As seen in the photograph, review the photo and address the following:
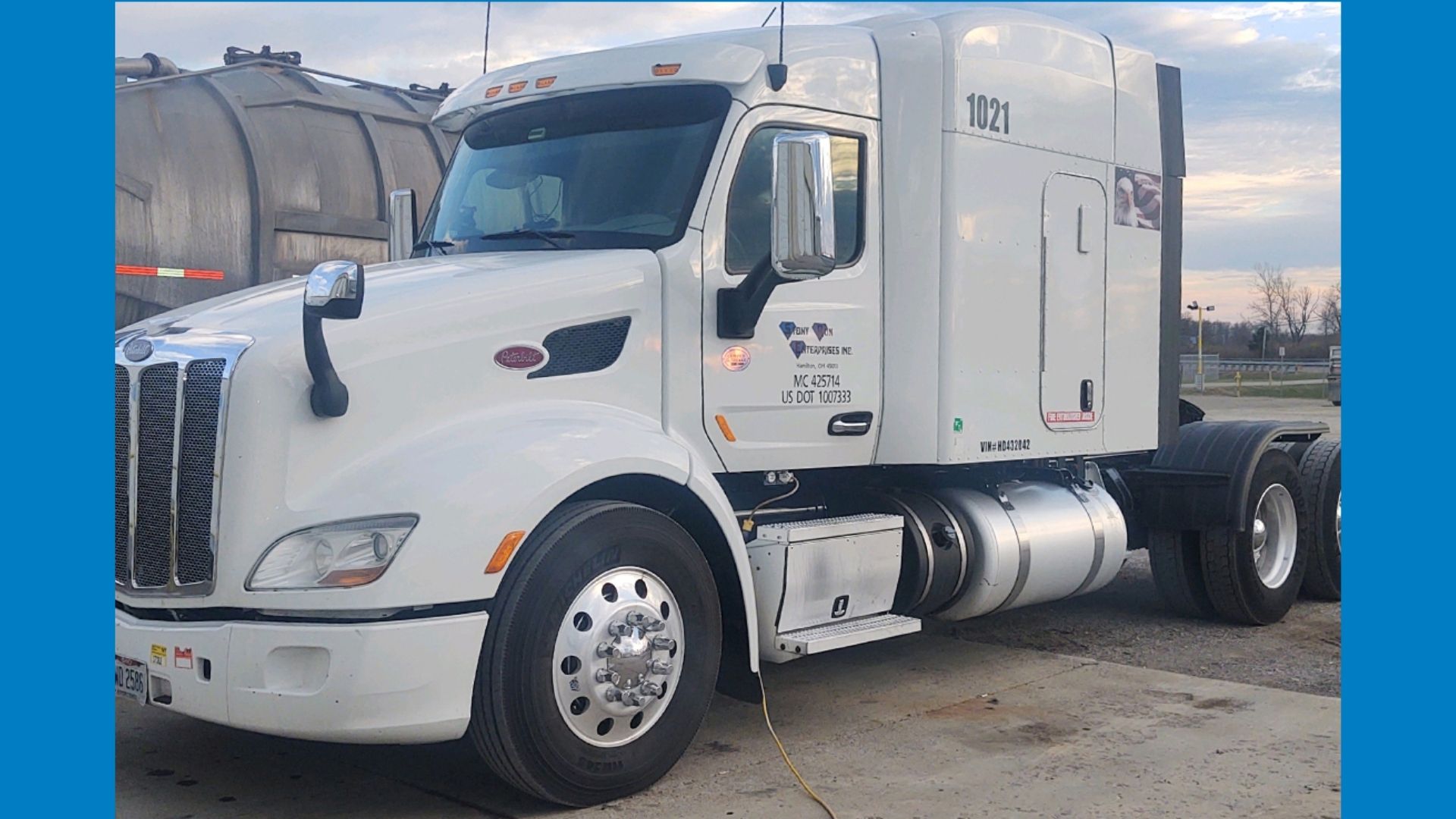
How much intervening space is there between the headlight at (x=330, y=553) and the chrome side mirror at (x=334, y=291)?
66cm

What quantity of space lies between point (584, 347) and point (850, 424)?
4.99ft

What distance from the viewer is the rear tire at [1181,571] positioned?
8.38m

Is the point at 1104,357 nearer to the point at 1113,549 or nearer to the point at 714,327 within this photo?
the point at 1113,549

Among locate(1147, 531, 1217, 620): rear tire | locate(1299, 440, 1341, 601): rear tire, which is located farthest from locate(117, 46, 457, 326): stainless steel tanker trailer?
locate(1299, 440, 1341, 601): rear tire

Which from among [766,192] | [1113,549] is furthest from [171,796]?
[1113,549]

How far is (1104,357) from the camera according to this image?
7492mm

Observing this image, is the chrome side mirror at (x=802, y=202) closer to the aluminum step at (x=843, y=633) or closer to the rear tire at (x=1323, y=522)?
the aluminum step at (x=843, y=633)

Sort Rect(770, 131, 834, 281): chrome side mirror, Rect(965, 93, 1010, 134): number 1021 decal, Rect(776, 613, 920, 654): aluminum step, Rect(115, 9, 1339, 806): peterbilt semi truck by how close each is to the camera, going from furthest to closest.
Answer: Rect(965, 93, 1010, 134): number 1021 decal < Rect(776, 613, 920, 654): aluminum step < Rect(770, 131, 834, 281): chrome side mirror < Rect(115, 9, 1339, 806): peterbilt semi truck

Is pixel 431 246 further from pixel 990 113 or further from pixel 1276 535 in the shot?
pixel 1276 535

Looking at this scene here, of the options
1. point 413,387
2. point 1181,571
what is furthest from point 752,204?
point 1181,571

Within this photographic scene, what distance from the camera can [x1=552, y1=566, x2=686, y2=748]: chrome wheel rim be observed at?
476 centimetres

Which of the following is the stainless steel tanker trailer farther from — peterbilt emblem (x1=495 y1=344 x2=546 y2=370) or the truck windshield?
peterbilt emblem (x1=495 y1=344 x2=546 y2=370)

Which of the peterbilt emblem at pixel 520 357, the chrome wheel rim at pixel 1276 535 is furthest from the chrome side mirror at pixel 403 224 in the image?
the chrome wheel rim at pixel 1276 535

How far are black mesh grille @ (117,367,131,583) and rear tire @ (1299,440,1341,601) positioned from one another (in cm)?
727
